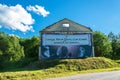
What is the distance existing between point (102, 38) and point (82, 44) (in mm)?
26486

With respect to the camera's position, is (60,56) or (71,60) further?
(60,56)

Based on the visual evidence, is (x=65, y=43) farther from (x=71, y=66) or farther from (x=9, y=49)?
(x=9, y=49)

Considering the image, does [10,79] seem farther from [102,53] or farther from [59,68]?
[102,53]

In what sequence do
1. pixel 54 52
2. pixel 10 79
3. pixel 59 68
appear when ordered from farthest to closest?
pixel 54 52
pixel 59 68
pixel 10 79

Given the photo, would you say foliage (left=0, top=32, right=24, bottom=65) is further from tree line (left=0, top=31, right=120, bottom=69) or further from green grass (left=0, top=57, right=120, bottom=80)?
green grass (left=0, top=57, right=120, bottom=80)

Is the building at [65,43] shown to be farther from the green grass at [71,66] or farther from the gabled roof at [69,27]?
the green grass at [71,66]

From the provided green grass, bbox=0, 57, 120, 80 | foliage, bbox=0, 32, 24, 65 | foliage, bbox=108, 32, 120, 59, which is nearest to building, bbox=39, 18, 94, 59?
green grass, bbox=0, 57, 120, 80

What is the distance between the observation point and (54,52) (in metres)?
42.3

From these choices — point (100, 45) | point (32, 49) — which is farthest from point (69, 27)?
point (32, 49)

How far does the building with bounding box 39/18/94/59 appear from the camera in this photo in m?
42.3

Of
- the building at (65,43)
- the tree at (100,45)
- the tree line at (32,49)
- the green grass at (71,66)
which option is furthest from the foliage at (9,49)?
the green grass at (71,66)

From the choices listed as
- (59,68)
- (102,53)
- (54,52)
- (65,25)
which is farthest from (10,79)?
(102,53)

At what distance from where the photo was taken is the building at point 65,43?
4228 cm

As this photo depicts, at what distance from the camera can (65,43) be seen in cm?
4272
